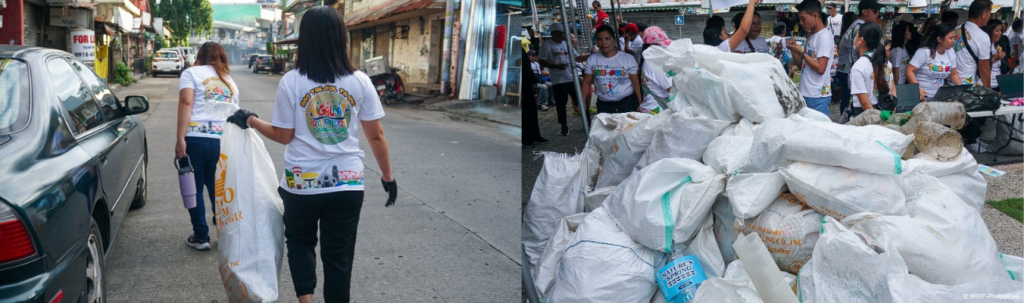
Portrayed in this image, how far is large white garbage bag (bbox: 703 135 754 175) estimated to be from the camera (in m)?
3.12

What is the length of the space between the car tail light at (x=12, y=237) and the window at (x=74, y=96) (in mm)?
1061

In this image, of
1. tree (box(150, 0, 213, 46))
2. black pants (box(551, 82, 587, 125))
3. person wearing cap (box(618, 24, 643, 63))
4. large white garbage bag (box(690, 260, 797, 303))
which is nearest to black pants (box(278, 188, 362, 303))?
large white garbage bag (box(690, 260, 797, 303))

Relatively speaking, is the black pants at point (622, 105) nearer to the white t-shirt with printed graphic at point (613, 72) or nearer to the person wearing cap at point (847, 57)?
the white t-shirt with printed graphic at point (613, 72)

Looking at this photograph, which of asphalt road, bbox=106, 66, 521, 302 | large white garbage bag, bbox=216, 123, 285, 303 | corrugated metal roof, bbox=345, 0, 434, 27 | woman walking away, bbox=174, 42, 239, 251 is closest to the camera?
large white garbage bag, bbox=216, 123, 285, 303

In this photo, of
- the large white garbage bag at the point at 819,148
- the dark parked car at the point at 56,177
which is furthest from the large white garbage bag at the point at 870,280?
the dark parked car at the point at 56,177

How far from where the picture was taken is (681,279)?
288cm

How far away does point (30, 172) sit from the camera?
2.37 meters

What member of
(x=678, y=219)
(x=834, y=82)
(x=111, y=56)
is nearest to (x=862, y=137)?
(x=678, y=219)

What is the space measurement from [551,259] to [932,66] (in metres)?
4.95

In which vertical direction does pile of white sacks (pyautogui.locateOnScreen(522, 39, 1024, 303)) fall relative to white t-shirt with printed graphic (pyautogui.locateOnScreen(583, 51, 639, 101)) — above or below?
below

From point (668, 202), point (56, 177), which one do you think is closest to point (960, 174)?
point (668, 202)

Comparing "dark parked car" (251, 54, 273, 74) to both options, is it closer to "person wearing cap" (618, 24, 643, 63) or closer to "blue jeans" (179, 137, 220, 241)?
"person wearing cap" (618, 24, 643, 63)

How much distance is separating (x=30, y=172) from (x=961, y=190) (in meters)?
3.74

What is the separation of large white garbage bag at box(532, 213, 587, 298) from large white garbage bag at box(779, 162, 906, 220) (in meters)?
0.97
